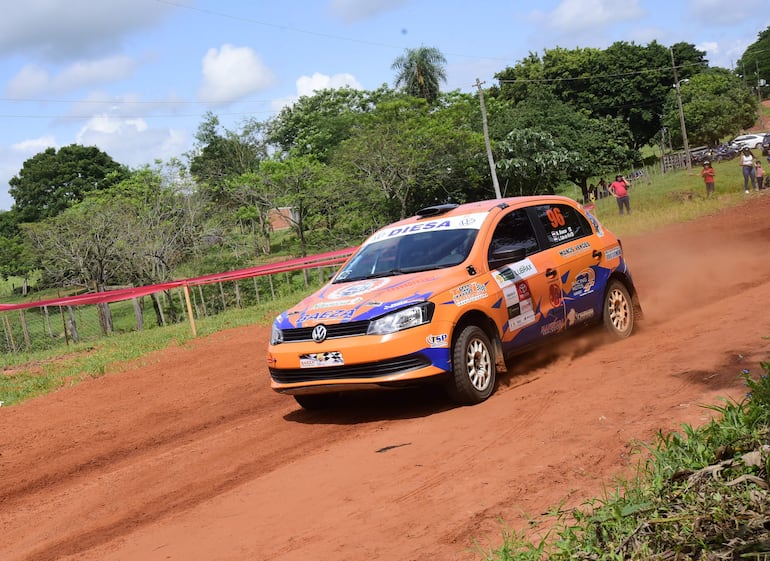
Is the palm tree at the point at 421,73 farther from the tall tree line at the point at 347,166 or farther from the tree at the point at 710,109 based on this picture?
the tree at the point at 710,109

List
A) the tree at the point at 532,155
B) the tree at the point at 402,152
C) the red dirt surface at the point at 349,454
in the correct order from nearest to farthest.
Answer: the red dirt surface at the point at 349,454 → the tree at the point at 402,152 → the tree at the point at 532,155

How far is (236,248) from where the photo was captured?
43.8m

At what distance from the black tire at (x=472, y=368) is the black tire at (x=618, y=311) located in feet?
7.85

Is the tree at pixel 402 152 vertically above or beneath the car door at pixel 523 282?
above

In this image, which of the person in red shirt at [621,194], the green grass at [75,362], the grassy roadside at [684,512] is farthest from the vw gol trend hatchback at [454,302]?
the person in red shirt at [621,194]

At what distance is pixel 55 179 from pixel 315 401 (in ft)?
200

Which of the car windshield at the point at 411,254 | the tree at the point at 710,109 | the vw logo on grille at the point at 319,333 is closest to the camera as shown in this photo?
the vw logo on grille at the point at 319,333

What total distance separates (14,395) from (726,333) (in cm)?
981

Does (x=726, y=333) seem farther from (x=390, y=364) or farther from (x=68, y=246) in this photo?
(x=68, y=246)

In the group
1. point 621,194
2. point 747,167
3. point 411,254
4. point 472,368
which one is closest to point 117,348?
point 411,254

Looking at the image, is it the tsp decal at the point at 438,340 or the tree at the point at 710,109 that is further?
the tree at the point at 710,109

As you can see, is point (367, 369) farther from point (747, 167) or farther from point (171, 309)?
point (171, 309)

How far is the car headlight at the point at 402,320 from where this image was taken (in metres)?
7.12

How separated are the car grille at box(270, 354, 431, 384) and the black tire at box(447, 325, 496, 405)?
0.32m
